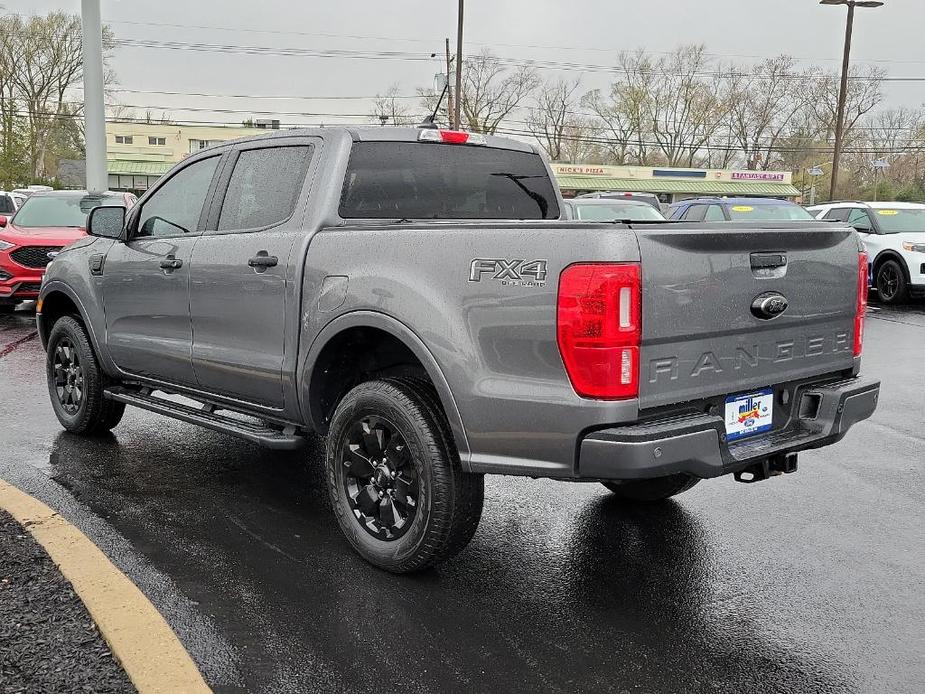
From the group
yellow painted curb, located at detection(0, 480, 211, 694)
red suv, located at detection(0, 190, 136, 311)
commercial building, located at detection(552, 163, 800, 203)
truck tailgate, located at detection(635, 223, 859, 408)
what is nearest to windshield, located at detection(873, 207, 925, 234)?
red suv, located at detection(0, 190, 136, 311)

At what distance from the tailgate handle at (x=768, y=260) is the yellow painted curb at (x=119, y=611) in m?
2.51

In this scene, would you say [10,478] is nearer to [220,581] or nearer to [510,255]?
[220,581]

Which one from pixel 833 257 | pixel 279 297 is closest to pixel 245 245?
pixel 279 297

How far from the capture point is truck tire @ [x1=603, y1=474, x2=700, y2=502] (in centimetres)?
474

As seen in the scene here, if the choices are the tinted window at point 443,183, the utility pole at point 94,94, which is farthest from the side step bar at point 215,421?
the utility pole at point 94,94

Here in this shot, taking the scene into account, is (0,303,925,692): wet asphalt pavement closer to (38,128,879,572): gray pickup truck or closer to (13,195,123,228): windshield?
(38,128,879,572): gray pickup truck

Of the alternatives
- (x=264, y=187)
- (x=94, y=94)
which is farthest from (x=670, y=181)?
(x=264, y=187)

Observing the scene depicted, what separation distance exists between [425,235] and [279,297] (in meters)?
1.03

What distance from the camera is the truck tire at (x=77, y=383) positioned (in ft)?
19.8

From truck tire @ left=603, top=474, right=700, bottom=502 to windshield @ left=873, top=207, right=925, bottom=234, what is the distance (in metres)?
13.0

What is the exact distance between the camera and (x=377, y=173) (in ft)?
15.1

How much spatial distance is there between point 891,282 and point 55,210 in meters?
13.7

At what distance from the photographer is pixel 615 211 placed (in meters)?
15.3

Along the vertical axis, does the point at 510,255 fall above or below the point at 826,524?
above
